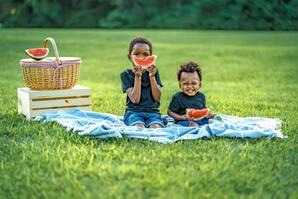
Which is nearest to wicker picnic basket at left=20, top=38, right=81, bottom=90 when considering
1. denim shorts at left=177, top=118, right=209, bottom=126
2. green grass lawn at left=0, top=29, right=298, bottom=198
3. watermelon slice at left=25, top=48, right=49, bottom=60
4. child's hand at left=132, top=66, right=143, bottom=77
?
watermelon slice at left=25, top=48, right=49, bottom=60

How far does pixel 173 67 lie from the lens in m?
11.0

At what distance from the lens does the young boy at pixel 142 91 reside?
15.4 feet

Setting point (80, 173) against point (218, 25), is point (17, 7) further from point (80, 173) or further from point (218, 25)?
point (80, 173)

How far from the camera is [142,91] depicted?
15.9ft

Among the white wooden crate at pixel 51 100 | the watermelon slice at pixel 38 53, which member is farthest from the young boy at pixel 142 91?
the watermelon slice at pixel 38 53

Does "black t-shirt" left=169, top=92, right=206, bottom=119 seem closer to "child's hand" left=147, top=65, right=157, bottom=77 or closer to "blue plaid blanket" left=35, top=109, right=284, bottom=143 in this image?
"blue plaid blanket" left=35, top=109, right=284, bottom=143

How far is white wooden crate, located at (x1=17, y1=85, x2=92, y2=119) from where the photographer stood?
5.06m

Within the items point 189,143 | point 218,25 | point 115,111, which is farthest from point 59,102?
point 218,25

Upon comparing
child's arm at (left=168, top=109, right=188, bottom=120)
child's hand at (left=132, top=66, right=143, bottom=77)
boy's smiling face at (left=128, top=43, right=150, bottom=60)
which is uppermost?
boy's smiling face at (left=128, top=43, right=150, bottom=60)

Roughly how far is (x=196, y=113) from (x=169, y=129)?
1.17 feet

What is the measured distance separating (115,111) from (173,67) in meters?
5.46

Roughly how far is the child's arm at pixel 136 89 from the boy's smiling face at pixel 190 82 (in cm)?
40

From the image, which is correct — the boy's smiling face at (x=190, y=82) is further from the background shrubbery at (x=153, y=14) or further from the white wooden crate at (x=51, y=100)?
the background shrubbery at (x=153, y=14)

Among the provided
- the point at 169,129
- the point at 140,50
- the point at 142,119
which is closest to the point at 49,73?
the point at 140,50
